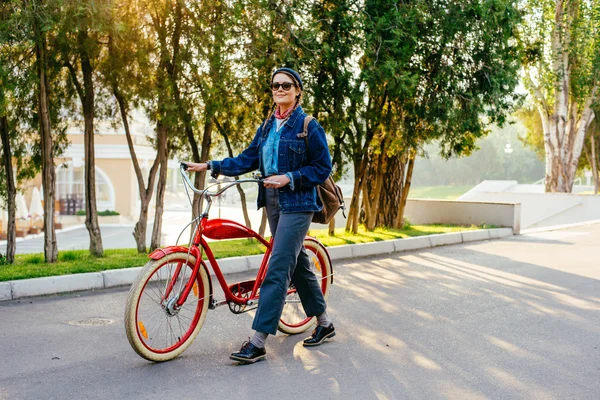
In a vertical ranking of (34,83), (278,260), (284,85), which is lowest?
(278,260)

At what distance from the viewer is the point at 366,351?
5.53 meters

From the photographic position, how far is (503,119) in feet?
45.8

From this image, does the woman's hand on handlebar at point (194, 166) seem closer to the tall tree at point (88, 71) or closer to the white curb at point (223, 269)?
the white curb at point (223, 269)

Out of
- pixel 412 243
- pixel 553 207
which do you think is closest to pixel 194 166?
pixel 412 243

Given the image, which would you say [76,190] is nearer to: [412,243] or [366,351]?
[412,243]

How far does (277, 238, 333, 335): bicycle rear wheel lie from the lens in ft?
19.7

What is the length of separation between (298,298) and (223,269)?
3742mm

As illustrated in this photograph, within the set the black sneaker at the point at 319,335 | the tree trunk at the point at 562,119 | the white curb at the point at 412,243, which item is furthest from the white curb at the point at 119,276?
the tree trunk at the point at 562,119

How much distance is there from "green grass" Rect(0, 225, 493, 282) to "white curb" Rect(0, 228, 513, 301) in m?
0.25

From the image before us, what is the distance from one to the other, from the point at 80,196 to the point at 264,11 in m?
30.2

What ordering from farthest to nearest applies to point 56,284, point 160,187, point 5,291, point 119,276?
point 160,187
point 119,276
point 56,284
point 5,291

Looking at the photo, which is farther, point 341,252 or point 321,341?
point 341,252

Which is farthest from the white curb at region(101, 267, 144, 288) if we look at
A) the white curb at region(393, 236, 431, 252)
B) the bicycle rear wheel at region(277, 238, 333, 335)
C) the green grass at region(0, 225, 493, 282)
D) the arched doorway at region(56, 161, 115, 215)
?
the arched doorway at region(56, 161, 115, 215)

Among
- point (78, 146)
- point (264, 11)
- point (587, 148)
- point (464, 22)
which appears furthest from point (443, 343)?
point (587, 148)
